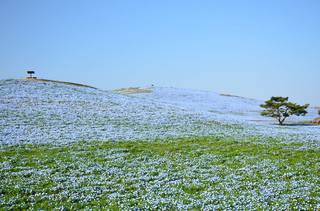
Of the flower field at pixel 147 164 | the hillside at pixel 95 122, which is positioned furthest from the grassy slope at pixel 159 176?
the hillside at pixel 95 122

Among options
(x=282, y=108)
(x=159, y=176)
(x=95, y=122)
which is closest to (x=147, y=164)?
(x=159, y=176)

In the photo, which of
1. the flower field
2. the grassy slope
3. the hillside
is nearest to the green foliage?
the hillside

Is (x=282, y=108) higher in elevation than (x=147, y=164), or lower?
higher

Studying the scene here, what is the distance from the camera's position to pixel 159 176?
1728 cm

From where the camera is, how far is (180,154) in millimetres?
22781


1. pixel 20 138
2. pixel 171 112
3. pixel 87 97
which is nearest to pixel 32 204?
pixel 20 138

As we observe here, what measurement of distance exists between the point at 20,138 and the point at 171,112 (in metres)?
21.4

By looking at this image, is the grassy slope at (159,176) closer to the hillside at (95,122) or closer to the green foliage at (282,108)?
the hillside at (95,122)

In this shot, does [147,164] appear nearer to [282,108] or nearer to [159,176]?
[159,176]

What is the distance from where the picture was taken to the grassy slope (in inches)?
539

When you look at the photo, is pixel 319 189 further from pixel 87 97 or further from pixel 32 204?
pixel 87 97

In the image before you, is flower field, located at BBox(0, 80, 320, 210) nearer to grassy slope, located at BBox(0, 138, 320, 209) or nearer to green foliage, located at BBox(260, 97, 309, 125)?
grassy slope, located at BBox(0, 138, 320, 209)

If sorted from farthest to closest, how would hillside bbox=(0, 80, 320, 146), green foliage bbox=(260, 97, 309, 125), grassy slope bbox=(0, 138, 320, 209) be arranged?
green foliage bbox=(260, 97, 309, 125) → hillside bbox=(0, 80, 320, 146) → grassy slope bbox=(0, 138, 320, 209)

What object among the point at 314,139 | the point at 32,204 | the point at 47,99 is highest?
the point at 47,99
